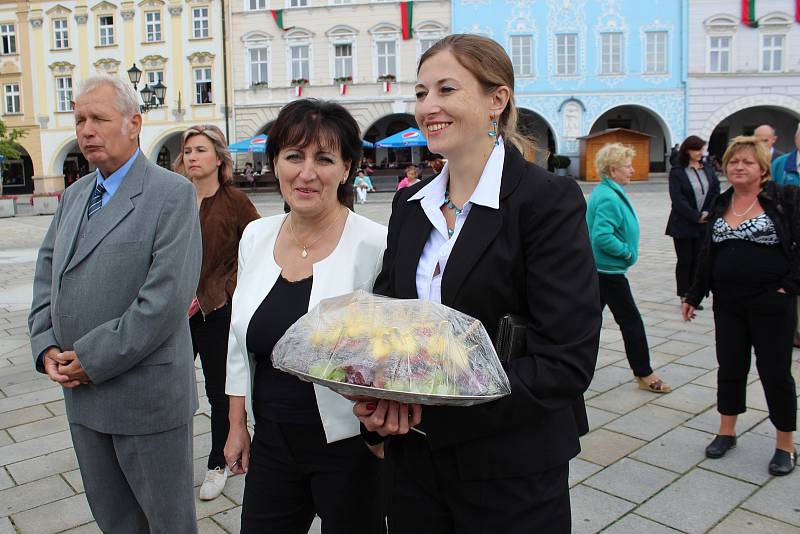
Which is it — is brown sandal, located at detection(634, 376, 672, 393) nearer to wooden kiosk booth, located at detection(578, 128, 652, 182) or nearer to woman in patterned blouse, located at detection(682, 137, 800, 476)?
woman in patterned blouse, located at detection(682, 137, 800, 476)

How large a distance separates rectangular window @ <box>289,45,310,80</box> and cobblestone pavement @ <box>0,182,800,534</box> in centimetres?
3045

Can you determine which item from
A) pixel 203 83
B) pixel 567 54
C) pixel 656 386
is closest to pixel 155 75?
pixel 203 83

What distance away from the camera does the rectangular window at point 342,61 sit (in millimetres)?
35125

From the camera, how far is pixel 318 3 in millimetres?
34969

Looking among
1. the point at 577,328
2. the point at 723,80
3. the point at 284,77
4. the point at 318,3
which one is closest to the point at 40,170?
the point at 284,77

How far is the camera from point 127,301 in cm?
252

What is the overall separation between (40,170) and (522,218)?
4175 cm

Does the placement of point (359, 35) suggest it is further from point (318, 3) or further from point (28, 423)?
point (28, 423)

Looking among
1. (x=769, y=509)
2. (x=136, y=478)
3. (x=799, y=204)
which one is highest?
(x=799, y=204)

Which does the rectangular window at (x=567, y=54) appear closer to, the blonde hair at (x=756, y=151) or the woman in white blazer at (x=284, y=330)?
the blonde hair at (x=756, y=151)

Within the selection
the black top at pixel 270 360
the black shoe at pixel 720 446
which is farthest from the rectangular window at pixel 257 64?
the black top at pixel 270 360

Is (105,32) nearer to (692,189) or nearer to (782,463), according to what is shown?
(692,189)

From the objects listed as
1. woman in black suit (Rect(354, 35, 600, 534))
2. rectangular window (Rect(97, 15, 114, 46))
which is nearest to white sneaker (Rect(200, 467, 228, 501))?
woman in black suit (Rect(354, 35, 600, 534))

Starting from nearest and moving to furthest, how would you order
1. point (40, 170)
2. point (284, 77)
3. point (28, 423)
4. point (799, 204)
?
point (799, 204)
point (28, 423)
point (284, 77)
point (40, 170)
